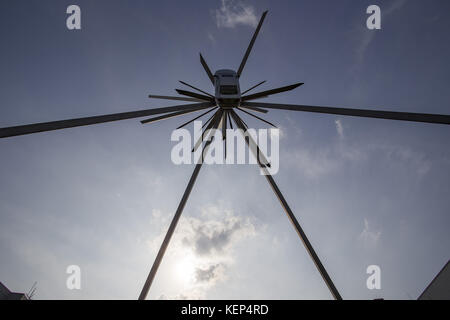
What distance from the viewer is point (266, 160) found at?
12.1 metres

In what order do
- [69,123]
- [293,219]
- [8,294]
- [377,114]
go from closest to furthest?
[69,123] → [377,114] → [293,219] → [8,294]

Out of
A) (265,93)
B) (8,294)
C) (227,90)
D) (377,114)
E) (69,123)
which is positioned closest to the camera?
(69,123)

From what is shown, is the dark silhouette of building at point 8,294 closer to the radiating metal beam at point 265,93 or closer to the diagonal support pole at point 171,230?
the diagonal support pole at point 171,230

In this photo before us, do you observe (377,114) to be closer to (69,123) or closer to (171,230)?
(171,230)

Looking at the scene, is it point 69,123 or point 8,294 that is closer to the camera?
point 69,123

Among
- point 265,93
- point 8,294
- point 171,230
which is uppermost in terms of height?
point 265,93

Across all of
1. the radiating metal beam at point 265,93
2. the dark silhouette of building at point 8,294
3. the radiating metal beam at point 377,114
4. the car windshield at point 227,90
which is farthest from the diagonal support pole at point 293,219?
the dark silhouette of building at point 8,294

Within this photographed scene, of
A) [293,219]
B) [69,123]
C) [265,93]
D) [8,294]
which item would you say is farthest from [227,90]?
[8,294]

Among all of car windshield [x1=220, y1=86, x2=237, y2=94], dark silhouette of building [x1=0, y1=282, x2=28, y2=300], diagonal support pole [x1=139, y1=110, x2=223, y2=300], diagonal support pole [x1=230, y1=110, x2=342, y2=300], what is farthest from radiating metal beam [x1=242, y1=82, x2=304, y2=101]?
dark silhouette of building [x1=0, y1=282, x2=28, y2=300]

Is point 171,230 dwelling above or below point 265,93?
below
